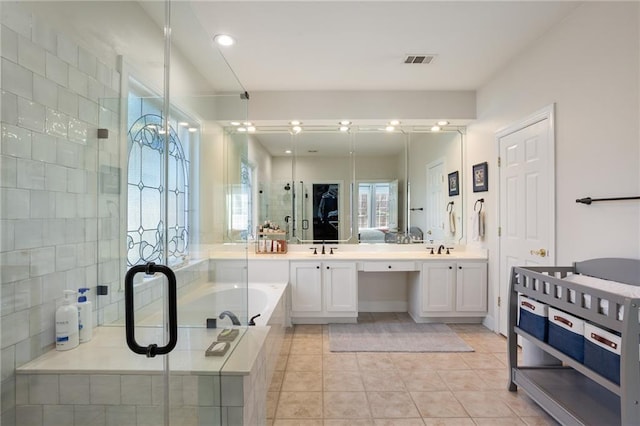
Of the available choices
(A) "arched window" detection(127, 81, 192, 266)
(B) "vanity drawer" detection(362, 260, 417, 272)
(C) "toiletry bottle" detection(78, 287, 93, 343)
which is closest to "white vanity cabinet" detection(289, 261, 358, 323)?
(B) "vanity drawer" detection(362, 260, 417, 272)

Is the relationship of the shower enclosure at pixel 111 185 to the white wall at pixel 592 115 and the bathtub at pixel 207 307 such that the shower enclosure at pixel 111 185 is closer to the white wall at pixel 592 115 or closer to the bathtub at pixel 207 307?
the bathtub at pixel 207 307

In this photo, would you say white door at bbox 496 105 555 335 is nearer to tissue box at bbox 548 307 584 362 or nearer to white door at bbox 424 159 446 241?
tissue box at bbox 548 307 584 362

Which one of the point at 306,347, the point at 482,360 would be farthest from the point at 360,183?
the point at 482,360

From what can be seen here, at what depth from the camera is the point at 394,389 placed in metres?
2.28

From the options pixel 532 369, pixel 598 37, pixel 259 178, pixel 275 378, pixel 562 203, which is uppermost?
pixel 598 37

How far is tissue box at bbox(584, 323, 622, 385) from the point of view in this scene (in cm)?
143

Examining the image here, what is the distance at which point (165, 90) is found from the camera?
6.54 feet

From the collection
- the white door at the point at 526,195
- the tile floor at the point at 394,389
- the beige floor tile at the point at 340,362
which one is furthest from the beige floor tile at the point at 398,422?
the white door at the point at 526,195

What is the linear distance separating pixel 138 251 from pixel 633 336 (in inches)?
99.3

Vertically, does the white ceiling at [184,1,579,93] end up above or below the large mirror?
above

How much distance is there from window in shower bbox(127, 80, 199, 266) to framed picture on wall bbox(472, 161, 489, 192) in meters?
2.97

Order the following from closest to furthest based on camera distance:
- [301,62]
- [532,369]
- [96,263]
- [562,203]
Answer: [96,263]
[532,369]
[562,203]
[301,62]

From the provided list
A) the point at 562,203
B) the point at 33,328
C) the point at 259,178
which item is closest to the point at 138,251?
the point at 33,328

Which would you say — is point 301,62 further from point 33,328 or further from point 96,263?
point 33,328
